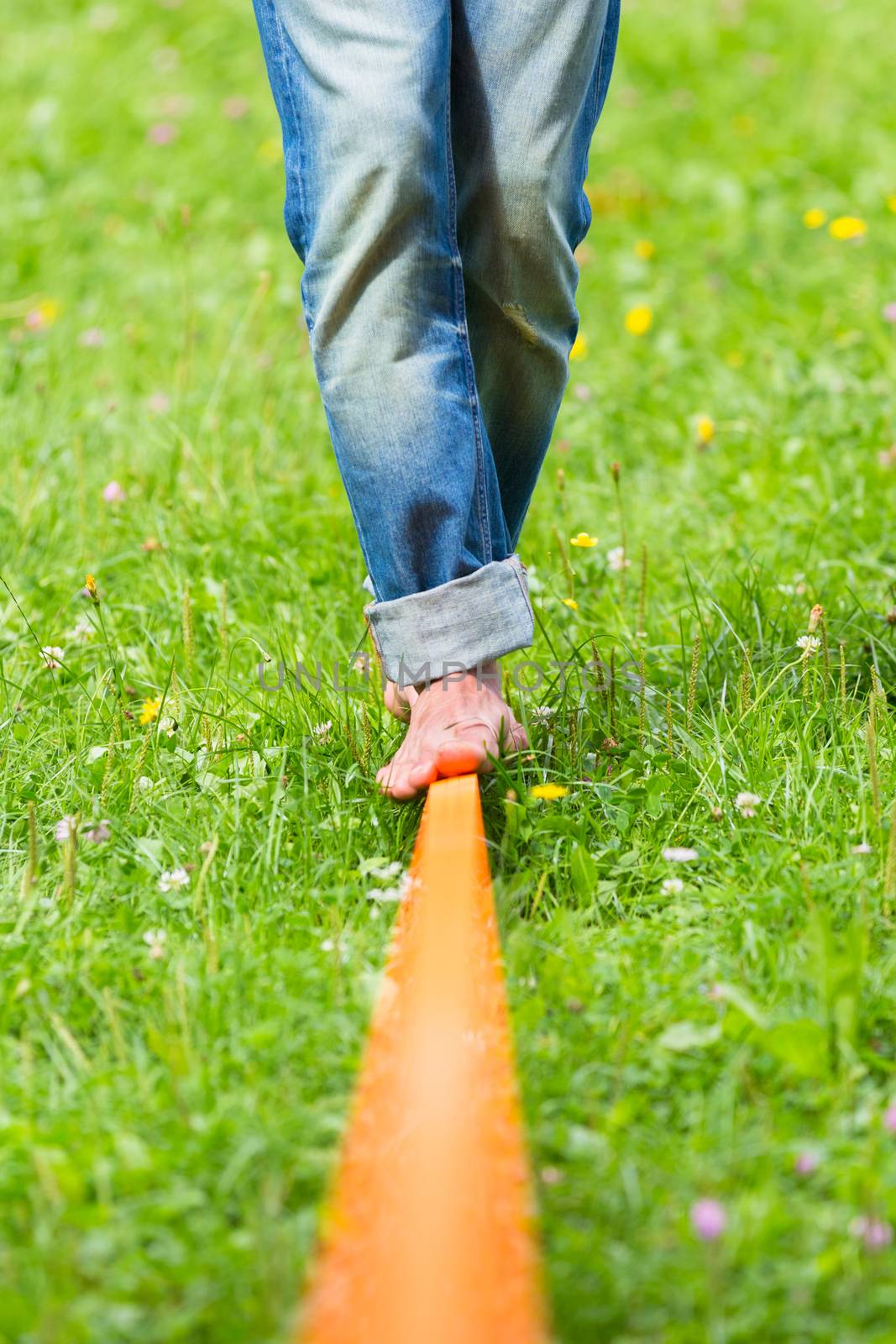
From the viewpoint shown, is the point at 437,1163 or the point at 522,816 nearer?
the point at 437,1163

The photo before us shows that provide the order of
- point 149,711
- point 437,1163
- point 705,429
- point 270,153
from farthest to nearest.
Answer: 1. point 270,153
2. point 705,429
3. point 149,711
4. point 437,1163

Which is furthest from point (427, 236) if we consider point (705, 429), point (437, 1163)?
point (705, 429)

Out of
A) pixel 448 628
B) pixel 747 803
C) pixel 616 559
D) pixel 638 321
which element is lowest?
pixel 638 321

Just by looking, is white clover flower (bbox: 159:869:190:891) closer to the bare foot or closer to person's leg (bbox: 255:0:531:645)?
the bare foot

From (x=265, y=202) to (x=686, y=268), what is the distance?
142 cm

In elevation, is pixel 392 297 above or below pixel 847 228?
above

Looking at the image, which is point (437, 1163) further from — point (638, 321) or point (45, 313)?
point (45, 313)

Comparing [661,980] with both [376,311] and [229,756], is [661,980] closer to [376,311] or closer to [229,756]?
[229,756]

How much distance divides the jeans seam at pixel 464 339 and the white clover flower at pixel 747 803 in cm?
46

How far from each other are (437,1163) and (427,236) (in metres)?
1.14

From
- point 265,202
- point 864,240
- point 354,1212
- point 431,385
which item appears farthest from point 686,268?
point 354,1212

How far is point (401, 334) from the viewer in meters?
1.79

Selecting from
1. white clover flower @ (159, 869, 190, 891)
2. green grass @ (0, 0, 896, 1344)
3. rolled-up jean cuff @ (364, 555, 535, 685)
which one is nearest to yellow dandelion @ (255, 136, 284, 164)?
green grass @ (0, 0, 896, 1344)

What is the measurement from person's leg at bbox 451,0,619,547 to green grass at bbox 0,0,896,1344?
18.6 inches
